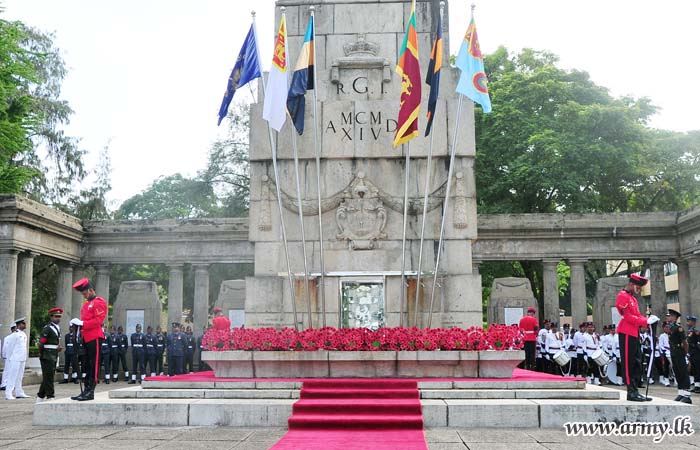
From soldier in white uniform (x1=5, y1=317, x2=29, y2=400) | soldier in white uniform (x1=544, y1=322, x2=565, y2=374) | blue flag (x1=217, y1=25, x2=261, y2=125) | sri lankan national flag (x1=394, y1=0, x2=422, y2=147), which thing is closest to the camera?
sri lankan national flag (x1=394, y1=0, x2=422, y2=147)

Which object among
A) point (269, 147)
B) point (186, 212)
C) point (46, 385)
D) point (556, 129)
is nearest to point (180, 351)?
point (46, 385)

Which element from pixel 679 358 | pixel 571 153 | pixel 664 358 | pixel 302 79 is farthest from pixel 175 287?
pixel 679 358

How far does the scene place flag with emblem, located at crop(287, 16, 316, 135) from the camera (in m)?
13.8

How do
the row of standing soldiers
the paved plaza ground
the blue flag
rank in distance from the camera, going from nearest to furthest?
the paved plaza ground, the blue flag, the row of standing soldiers

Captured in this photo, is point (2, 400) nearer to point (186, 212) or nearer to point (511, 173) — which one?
point (511, 173)

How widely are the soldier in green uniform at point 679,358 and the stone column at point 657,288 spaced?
11.5 m

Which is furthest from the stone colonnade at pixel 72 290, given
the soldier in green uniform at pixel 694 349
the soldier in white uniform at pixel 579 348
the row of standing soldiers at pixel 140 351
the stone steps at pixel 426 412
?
the soldier in green uniform at pixel 694 349

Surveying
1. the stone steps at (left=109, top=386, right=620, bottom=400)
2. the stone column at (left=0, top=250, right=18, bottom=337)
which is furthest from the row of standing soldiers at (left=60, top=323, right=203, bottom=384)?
the stone steps at (left=109, top=386, right=620, bottom=400)

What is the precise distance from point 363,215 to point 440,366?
4218 millimetres

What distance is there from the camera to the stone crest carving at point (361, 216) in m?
14.8

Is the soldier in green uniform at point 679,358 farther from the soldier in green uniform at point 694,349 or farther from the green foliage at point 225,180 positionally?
the green foliage at point 225,180

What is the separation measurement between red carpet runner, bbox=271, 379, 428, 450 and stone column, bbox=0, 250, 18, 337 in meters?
14.4

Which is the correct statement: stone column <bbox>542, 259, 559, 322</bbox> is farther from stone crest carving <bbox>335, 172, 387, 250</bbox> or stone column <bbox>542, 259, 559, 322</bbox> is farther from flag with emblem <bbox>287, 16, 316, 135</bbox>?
flag with emblem <bbox>287, 16, 316, 135</bbox>

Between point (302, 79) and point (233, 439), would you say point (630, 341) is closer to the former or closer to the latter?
point (233, 439)
